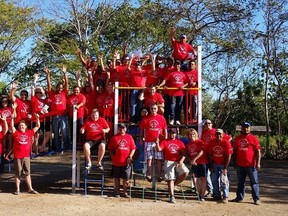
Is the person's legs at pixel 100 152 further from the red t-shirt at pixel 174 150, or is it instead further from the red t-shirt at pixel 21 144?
the red t-shirt at pixel 21 144

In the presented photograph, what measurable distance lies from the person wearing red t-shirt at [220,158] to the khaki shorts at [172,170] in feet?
2.27

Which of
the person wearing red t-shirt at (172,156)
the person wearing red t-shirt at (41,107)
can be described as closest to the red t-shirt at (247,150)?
the person wearing red t-shirt at (172,156)

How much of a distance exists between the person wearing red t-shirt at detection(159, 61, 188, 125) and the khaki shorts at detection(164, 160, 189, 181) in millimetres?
1376

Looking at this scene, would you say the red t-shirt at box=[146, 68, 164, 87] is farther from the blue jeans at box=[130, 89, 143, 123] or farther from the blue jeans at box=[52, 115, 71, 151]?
the blue jeans at box=[52, 115, 71, 151]

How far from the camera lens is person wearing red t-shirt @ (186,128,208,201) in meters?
10.8

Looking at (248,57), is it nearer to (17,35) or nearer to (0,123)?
(17,35)

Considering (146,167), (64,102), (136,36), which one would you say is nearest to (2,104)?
(64,102)

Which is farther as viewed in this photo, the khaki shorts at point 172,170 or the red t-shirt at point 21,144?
the red t-shirt at point 21,144

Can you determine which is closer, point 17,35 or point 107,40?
point 107,40

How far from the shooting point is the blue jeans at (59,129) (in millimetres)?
11930

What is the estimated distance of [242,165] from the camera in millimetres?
10742

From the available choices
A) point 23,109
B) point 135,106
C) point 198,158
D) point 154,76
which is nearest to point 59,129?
point 23,109

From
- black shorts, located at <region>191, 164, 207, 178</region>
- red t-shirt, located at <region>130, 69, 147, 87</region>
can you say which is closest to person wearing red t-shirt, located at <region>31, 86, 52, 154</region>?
red t-shirt, located at <region>130, 69, 147, 87</region>

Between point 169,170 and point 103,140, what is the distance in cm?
185
